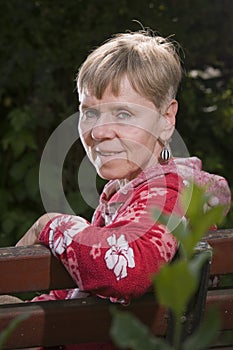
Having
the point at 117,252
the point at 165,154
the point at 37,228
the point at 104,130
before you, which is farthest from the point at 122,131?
the point at 117,252

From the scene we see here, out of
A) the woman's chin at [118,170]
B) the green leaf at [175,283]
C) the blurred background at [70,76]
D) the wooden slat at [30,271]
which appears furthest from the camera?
the blurred background at [70,76]

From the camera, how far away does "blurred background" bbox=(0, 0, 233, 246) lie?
232 inches

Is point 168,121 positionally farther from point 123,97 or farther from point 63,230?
point 63,230

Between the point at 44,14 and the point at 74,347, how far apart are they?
406 cm

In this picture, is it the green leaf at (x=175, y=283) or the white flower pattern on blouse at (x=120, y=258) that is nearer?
the green leaf at (x=175, y=283)

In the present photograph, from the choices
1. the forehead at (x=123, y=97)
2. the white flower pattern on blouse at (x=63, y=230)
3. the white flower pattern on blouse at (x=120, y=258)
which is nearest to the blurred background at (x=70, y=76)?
the forehead at (x=123, y=97)

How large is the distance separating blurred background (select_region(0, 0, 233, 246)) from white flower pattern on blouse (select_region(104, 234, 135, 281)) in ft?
12.1

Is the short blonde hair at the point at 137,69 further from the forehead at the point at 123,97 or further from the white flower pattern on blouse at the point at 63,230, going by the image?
the white flower pattern on blouse at the point at 63,230

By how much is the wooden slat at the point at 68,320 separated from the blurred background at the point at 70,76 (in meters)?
3.66

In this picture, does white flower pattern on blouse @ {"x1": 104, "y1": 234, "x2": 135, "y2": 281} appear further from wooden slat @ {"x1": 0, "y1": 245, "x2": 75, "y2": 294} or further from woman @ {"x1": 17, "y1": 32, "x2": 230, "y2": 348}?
wooden slat @ {"x1": 0, "y1": 245, "x2": 75, "y2": 294}

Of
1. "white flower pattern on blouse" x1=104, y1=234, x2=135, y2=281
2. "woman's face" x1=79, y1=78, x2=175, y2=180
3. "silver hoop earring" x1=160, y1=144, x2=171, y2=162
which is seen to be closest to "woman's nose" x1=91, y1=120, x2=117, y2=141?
"woman's face" x1=79, y1=78, x2=175, y2=180

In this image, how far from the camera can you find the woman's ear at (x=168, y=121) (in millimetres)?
2400

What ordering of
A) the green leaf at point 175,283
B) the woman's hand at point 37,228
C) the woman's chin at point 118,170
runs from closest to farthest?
the green leaf at point 175,283 < the woman's hand at point 37,228 < the woman's chin at point 118,170

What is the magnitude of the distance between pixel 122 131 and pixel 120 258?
0.45 metres
